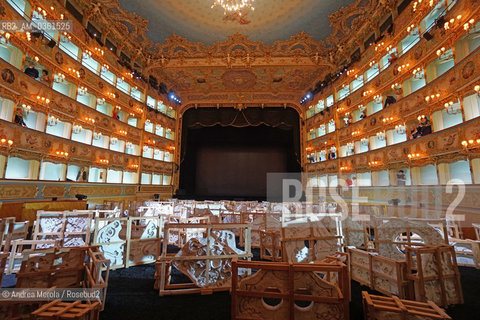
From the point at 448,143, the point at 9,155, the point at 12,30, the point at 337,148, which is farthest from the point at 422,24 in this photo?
the point at 9,155

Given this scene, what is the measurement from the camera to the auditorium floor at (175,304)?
10.1ft

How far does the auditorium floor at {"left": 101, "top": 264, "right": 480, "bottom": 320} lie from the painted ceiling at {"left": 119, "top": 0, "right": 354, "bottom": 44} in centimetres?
1395

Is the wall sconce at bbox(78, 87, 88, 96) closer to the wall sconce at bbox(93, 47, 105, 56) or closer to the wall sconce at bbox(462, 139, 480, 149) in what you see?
the wall sconce at bbox(93, 47, 105, 56)

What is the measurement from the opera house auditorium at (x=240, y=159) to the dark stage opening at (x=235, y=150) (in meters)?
0.14

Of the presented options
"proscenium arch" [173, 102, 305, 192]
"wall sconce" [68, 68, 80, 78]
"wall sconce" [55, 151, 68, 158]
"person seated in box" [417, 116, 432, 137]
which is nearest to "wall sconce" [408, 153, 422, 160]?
"person seated in box" [417, 116, 432, 137]

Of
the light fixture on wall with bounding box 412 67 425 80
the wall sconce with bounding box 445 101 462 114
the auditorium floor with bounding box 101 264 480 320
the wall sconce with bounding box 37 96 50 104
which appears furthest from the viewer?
the wall sconce with bounding box 37 96 50 104

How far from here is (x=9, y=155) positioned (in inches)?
336

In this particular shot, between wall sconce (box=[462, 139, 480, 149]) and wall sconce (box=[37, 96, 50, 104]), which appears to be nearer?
wall sconce (box=[462, 139, 480, 149])

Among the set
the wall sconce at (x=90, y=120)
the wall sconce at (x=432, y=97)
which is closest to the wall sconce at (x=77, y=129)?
the wall sconce at (x=90, y=120)

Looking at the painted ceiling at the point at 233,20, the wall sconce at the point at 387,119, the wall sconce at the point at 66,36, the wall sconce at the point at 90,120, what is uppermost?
the painted ceiling at the point at 233,20

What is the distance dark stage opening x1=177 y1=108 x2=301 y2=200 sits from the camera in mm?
20344

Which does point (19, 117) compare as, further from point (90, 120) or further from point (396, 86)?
point (396, 86)

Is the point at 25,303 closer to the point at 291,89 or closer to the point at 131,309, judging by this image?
the point at 131,309

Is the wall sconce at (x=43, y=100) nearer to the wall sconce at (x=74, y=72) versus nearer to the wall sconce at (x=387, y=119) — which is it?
the wall sconce at (x=74, y=72)
